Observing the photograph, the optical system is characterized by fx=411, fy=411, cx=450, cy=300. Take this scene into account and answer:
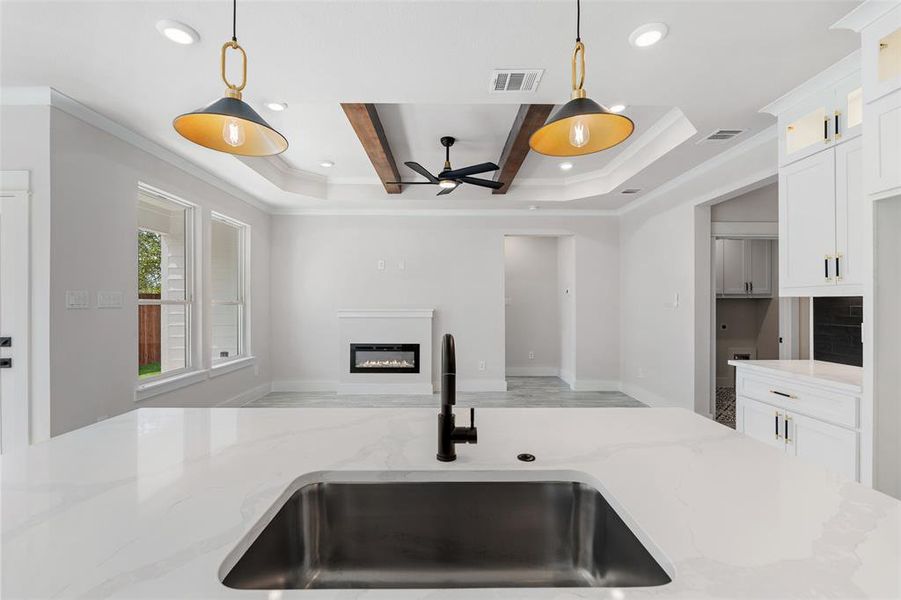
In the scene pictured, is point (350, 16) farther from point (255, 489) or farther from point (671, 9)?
point (255, 489)

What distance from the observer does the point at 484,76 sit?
7.62 feet

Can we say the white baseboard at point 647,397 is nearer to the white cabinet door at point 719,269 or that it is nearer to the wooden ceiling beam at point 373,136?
the white cabinet door at point 719,269

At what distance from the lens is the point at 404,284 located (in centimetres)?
577

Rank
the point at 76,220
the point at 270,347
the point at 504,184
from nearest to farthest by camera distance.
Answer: the point at 76,220, the point at 504,184, the point at 270,347

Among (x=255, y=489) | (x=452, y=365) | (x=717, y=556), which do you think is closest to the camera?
(x=717, y=556)

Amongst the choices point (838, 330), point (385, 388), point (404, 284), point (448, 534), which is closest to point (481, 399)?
point (385, 388)

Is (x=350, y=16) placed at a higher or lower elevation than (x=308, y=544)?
higher

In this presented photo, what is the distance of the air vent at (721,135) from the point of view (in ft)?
10.2

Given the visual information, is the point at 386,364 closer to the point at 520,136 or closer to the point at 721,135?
the point at 520,136

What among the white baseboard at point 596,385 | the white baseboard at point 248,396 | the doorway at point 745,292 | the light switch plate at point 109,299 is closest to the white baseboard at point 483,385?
the white baseboard at point 596,385

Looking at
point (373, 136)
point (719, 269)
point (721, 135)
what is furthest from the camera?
A: point (719, 269)

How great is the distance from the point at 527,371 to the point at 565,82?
507 centimetres

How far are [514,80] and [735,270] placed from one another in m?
4.64

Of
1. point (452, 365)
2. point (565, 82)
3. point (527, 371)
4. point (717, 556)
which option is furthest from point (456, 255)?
point (717, 556)
